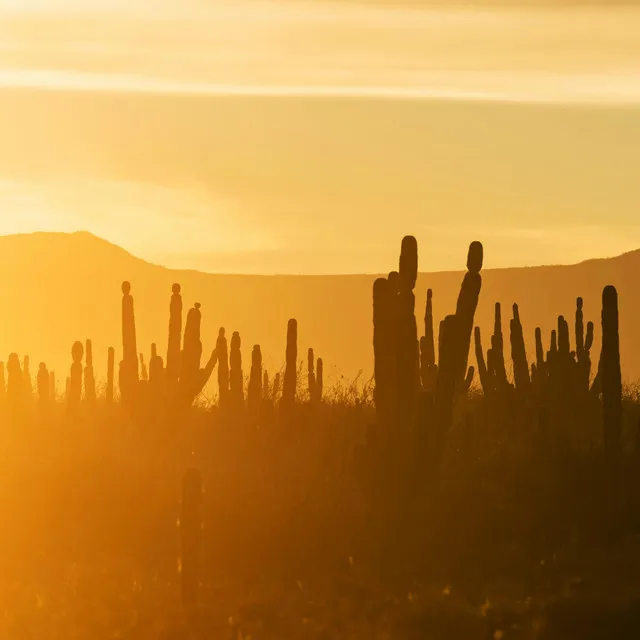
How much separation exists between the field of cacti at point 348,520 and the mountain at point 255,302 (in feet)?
320

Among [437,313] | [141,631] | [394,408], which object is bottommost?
[141,631]

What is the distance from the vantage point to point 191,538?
1391 cm

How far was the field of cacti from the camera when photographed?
13.2 m

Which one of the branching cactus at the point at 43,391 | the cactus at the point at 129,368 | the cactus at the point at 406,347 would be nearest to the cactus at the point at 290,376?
the cactus at the point at 129,368

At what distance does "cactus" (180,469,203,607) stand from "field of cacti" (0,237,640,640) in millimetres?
21

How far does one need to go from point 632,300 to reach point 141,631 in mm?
117953

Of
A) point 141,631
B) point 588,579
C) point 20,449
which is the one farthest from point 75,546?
point 20,449

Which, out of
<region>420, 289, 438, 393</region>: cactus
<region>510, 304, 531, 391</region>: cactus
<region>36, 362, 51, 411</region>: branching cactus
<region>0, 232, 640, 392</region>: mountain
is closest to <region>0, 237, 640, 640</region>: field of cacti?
<region>510, 304, 531, 391</region>: cactus

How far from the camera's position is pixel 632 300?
127125 mm

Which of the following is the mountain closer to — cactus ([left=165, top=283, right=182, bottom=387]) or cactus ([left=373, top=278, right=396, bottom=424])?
cactus ([left=165, top=283, right=182, bottom=387])

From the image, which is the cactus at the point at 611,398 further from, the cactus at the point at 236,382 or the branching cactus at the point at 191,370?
the branching cactus at the point at 191,370

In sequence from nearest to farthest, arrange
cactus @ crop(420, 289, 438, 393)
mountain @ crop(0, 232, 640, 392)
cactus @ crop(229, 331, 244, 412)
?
cactus @ crop(229, 331, 244, 412)
cactus @ crop(420, 289, 438, 393)
mountain @ crop(0, 232, 640, 392)

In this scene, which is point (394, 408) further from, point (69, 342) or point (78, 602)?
point (69, 342)

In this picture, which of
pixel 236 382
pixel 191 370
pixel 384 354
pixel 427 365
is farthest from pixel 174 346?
pixel 384 354
